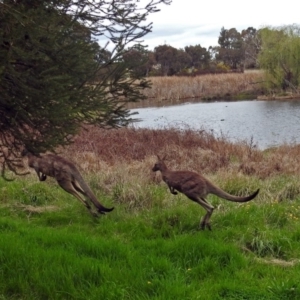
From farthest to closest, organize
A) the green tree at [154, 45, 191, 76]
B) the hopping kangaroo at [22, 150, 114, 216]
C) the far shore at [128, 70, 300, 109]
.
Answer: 1. the green tree at [154, 45, 191, 76]
2. the far shore at [128, 70, 300, 109]
3. the hopping kangaroo at [22, 150, 114, 216]

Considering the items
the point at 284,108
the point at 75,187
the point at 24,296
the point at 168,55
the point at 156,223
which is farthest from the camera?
the point at 168,55

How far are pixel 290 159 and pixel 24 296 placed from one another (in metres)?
10.4

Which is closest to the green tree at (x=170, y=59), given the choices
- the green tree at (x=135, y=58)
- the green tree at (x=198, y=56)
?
the green tree at (x=198, y=56)

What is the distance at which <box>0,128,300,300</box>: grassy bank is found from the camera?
510 cm

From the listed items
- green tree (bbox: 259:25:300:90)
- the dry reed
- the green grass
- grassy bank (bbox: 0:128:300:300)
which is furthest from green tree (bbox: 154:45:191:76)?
the green grass

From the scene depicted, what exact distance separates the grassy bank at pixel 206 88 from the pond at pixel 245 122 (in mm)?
8863

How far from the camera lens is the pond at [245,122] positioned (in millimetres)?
21392

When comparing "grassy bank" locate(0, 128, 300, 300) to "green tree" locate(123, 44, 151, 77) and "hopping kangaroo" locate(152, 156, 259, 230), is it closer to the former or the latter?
"hopping kangaroo" locate(152, 156, 259, 230)

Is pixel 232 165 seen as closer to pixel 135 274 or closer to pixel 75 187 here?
pixel 75 187

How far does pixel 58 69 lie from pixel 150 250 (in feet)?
8.42

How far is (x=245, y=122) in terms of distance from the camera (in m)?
27.6

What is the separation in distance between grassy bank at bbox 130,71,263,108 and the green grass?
36.9 m

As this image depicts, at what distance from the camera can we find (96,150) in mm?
15180

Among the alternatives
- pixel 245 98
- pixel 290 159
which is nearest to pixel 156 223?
pixel 290 159
